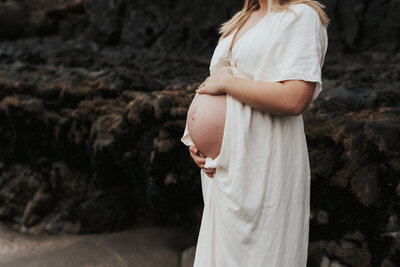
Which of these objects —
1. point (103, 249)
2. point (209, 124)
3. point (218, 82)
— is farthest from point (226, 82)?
point (103, 249)

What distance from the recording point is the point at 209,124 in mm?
1233

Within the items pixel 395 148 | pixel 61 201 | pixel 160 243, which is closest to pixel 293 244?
pixel 395 148

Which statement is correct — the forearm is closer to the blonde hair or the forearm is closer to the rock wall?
the blonde hair

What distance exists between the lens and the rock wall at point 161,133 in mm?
1965

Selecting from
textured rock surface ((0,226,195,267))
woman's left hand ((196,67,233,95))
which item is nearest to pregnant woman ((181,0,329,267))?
woman's left hand ((196,67,233,95))

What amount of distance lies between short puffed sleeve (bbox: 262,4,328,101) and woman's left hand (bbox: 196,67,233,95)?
18cm

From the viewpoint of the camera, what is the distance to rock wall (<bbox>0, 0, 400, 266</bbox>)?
196 cm

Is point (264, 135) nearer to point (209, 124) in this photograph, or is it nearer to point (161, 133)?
point (209, 124)

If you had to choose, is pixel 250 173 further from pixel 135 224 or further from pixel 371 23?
pixel 371 23

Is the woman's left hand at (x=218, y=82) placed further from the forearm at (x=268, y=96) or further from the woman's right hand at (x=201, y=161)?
the woman's right hand at (x=201, y=161)

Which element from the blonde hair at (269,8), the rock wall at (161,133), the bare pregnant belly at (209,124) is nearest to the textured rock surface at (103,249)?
the rock wall at (161,133)

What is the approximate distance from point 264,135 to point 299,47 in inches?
12.4

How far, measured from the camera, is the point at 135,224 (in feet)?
10.0

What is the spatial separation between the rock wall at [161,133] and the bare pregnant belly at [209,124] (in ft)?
3.53
